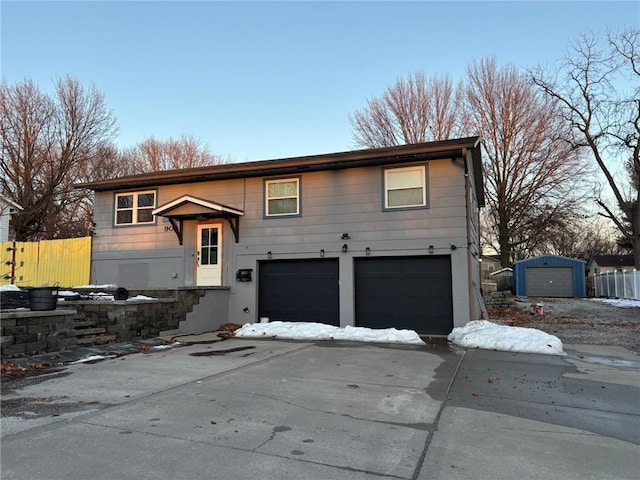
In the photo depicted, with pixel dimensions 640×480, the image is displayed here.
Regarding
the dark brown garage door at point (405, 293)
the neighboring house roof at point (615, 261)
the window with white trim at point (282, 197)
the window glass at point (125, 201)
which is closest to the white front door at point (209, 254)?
the window with white trim at point (282, 197)

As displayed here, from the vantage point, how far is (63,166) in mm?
22750

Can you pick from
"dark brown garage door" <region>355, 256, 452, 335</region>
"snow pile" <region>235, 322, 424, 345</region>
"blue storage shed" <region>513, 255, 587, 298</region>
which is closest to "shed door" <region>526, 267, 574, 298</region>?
"blue storage shed" <region>513, 255, 587, 298</region>

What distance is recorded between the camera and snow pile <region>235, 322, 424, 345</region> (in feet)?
31.5

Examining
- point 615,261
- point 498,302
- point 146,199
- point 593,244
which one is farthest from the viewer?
point 593,244

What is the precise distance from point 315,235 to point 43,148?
18.5m

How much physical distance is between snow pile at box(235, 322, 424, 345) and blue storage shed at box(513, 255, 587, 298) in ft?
86.1

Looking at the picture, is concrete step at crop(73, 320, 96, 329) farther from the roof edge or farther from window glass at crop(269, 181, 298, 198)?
window glass at crop(269, 181, 298, 198)

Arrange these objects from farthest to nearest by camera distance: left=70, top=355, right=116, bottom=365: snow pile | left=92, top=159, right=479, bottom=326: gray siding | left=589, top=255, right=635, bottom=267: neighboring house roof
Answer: left=589, top=255, right=635, bottom=267: neighboring house roof → left=92, top=159, right=479, bottom=326: gray siding → left=70, top=355, right=116, bottom=365: snow pile

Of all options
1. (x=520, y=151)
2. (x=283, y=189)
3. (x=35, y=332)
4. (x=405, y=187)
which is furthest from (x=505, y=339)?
(x=520, y=151)

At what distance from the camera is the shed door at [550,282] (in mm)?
31531

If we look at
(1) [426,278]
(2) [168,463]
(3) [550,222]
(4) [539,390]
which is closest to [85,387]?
(2) [168,463]

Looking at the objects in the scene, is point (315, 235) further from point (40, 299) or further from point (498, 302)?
point (498, 302)

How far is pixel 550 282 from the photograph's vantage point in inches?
1251

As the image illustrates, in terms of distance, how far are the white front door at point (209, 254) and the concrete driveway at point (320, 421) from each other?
5.37m
